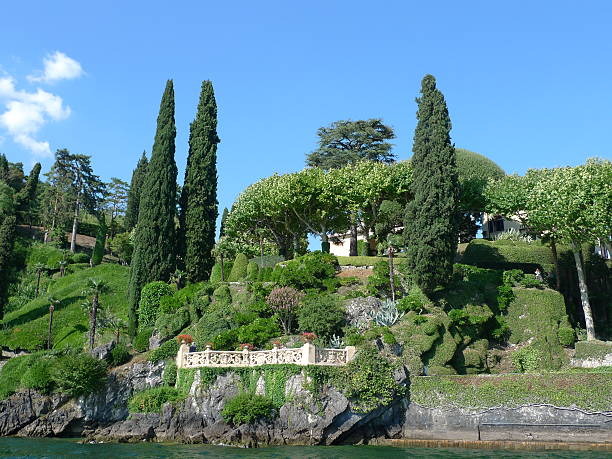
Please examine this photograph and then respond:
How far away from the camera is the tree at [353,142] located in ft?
197

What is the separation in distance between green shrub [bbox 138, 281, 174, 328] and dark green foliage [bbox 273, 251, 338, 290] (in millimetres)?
8588

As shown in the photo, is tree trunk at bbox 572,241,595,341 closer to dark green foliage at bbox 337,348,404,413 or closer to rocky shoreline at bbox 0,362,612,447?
rocky shoreline at bbox 0,362,612,447

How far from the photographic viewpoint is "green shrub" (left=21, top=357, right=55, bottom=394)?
3419 centimetres

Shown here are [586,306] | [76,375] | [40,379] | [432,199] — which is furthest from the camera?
[432,199]

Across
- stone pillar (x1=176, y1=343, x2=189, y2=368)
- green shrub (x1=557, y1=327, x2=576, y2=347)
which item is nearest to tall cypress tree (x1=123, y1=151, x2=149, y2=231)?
stone pillar (x1=176, y1=343, x2=189, y2=368)

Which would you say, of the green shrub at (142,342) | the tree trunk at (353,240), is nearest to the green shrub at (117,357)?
the green shrub at (142,342)

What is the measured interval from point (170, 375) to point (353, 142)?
34744 mm

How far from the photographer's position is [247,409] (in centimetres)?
2939

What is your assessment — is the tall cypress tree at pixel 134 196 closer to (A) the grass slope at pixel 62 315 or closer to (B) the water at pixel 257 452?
(A) the grass slope at pixel 62 315

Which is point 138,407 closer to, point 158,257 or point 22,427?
point 22,427

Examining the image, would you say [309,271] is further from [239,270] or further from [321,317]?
[239,270]

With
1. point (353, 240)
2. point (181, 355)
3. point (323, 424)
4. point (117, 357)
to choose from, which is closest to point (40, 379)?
point (117, 357)

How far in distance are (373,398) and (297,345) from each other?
615 cm

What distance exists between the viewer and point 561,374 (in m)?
29.0
